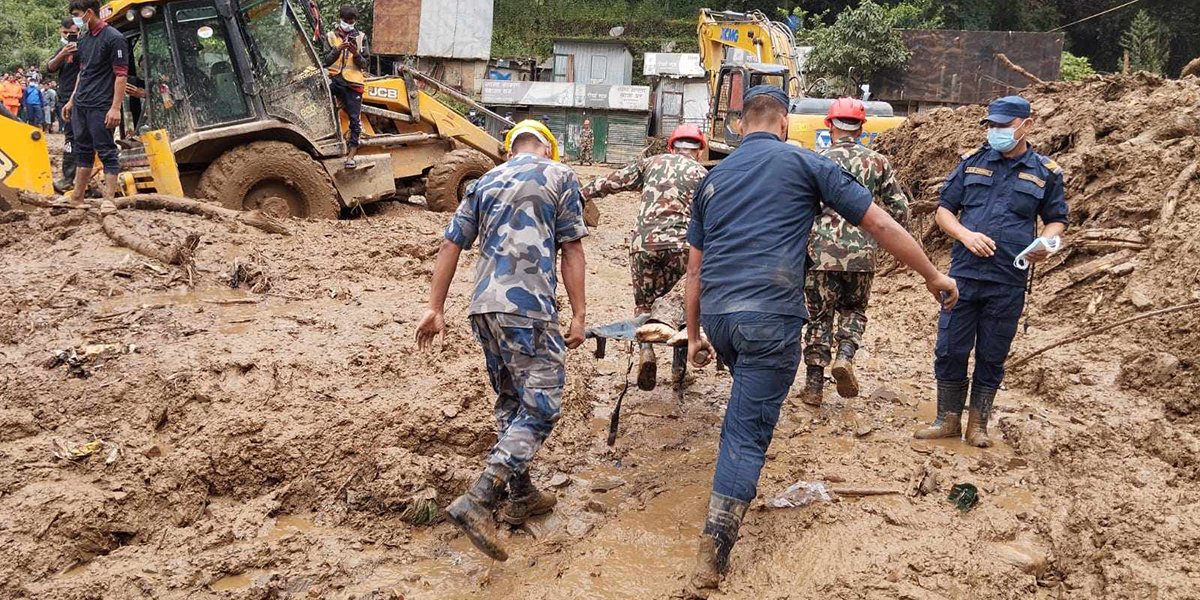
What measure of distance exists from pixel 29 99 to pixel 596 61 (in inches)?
832

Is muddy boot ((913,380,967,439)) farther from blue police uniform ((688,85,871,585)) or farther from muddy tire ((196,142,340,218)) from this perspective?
muddy tire ((196,142,340,218))

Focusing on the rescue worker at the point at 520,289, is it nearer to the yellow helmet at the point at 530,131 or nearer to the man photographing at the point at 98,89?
the yellow helmet at the point at 530,131

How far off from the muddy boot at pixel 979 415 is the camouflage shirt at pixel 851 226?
2.98 ft

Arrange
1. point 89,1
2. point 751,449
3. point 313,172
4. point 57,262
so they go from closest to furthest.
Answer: point 751,449, point 57,262, point 89,1, point 313,172

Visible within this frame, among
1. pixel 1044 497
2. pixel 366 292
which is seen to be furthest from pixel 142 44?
pixel 1044 497

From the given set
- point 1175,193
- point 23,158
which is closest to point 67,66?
point 23,158

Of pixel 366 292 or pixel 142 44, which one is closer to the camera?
pixel 366 292

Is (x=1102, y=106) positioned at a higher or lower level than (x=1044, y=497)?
higher

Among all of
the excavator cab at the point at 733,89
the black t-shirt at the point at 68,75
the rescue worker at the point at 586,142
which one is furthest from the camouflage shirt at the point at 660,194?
the rescue worker at the point at 586,142

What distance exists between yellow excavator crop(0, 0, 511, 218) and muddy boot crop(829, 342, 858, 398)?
6340mm

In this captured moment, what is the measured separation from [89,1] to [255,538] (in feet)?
21.4

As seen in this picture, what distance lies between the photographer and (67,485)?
3.64 m

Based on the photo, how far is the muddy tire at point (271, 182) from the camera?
348 inches

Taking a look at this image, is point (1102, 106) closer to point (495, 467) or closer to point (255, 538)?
point (495, 467)
